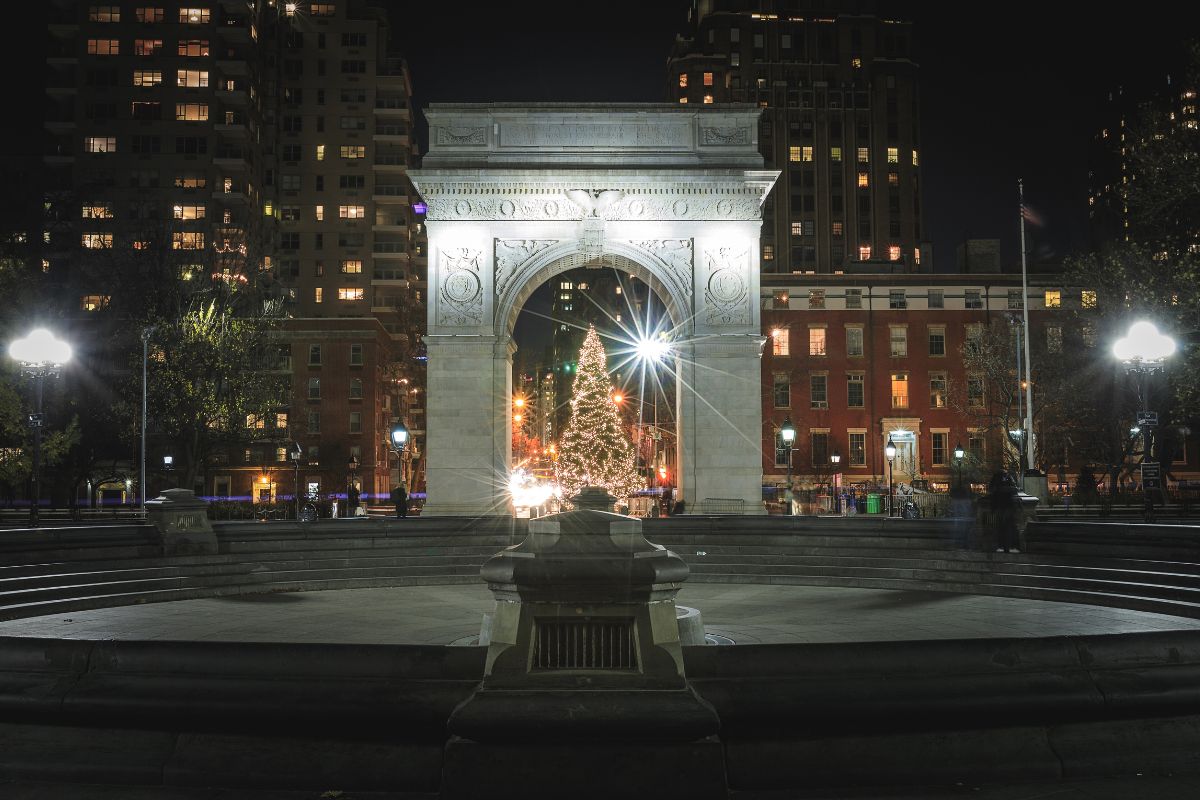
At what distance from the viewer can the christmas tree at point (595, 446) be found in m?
42.2

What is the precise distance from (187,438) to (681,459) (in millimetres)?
22561

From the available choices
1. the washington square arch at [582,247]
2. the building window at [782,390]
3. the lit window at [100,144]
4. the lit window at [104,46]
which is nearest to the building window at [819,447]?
the building window at [782,390]

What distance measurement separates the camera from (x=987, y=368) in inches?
2032

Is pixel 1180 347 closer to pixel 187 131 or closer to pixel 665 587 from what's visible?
pixel 665 587

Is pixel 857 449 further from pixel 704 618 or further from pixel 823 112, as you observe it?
pixel 704 618

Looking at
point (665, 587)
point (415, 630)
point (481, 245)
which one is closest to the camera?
point (665, 587)

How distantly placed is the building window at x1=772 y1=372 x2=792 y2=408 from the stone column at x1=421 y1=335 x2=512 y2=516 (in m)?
34.5

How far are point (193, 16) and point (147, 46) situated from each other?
15.0 ft

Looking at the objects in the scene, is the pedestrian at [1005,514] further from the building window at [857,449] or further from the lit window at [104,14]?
the lit window at [104,14]

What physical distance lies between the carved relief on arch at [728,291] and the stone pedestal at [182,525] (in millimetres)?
19469

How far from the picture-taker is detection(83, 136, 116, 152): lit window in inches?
3145

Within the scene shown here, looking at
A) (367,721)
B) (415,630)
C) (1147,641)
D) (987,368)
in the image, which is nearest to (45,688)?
(367,721)

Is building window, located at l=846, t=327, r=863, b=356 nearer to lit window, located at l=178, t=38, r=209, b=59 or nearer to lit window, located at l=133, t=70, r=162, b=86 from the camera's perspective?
lit window, located at l=178, t=38, r=209, b=59

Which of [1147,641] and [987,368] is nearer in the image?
[1147,641]
